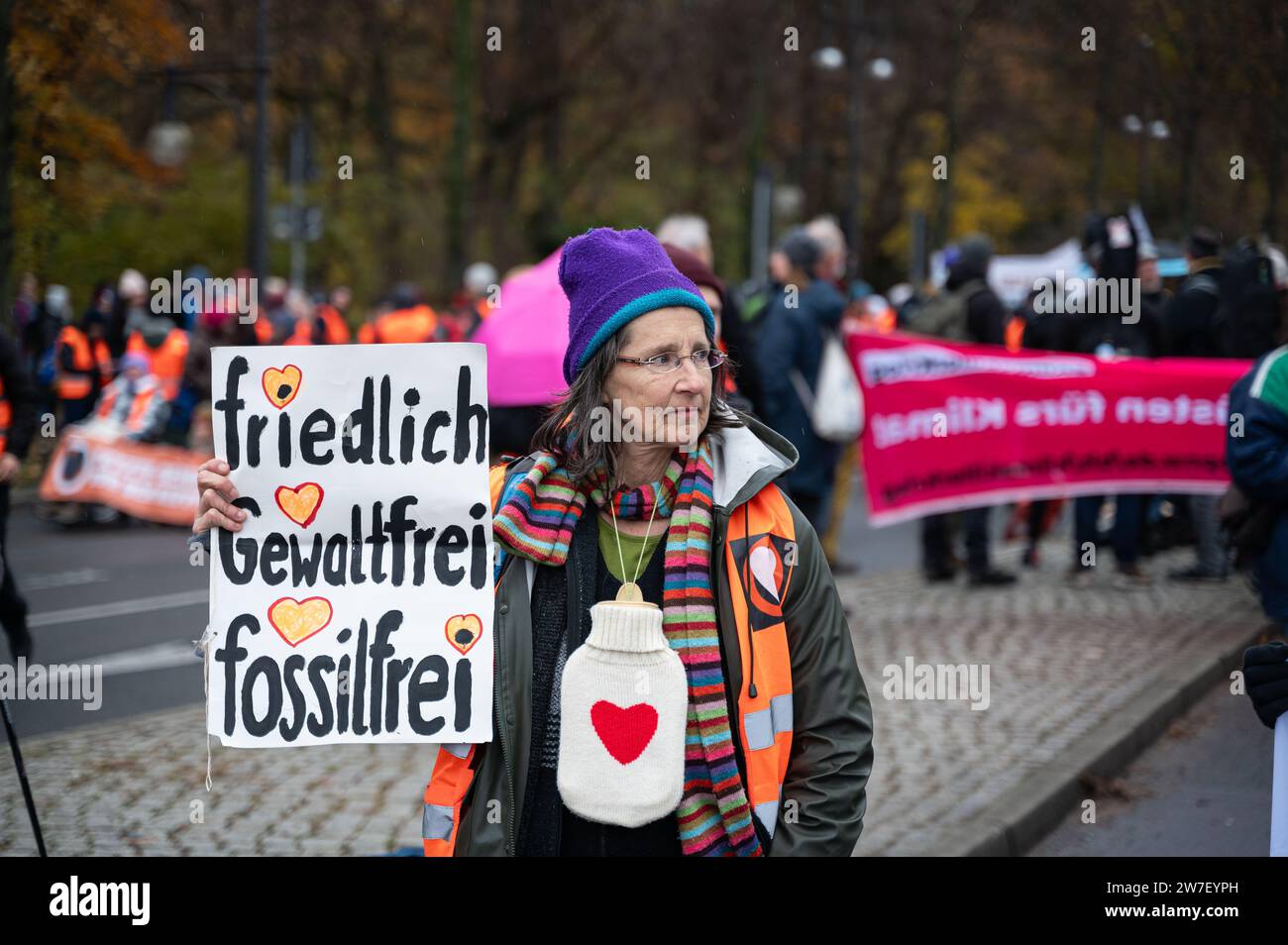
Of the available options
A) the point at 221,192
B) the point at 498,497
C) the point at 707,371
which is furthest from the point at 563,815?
the point at 221,192

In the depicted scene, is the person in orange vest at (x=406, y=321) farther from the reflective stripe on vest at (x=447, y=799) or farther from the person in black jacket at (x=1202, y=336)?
the reflective stripe on vest at (x=447, y=799)

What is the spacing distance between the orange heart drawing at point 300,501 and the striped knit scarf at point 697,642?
354 mm

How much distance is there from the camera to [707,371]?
9.34 feet

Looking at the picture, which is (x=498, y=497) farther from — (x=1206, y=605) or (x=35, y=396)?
(x=1206, y=605)

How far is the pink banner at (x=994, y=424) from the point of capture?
411 inches

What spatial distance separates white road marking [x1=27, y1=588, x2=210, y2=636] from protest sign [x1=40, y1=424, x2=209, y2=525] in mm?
3787


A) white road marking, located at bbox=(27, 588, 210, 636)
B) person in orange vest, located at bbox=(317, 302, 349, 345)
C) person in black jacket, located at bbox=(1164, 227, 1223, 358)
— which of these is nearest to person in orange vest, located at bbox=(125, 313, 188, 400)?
person in orange vest, located at bbox=(317, 302, 349, 345)

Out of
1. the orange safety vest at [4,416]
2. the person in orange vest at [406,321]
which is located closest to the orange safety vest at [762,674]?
the orange safety vest at [4,416]

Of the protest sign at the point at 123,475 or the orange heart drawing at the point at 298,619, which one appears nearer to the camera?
the orange heart drawing at the point at 298,619

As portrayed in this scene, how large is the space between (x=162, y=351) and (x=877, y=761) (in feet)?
41.4

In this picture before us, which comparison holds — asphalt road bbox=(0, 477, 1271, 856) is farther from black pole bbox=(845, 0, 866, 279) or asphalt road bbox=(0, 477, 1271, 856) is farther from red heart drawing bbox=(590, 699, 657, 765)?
black pole bbox=(845, 0, 866, 279)

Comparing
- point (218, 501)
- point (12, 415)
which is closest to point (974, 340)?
point (12, 415)

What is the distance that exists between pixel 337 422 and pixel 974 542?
827 cm
